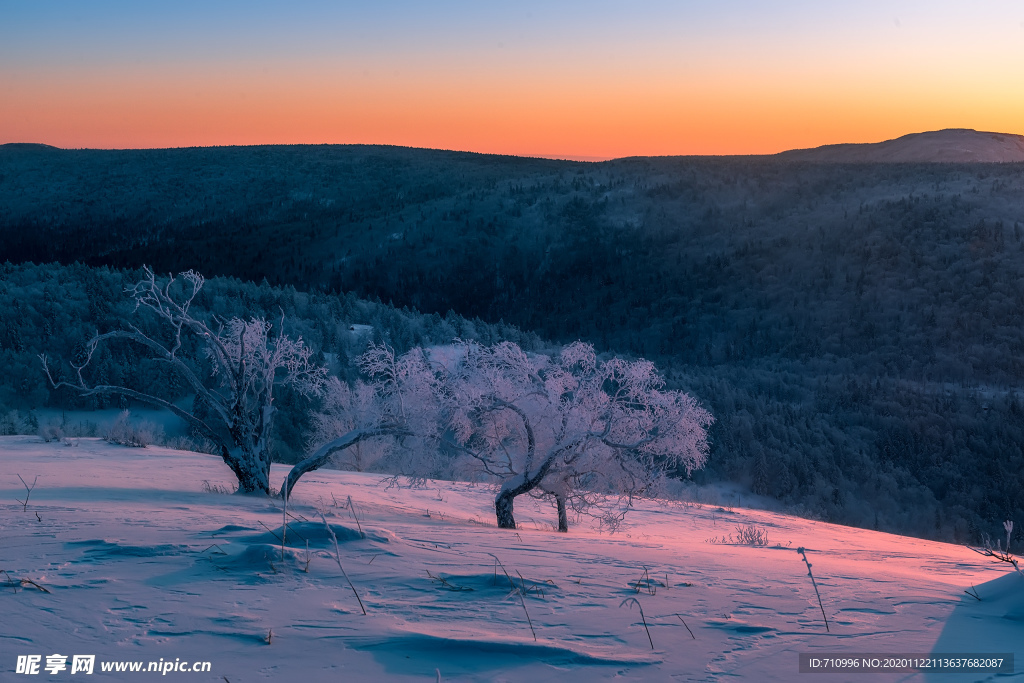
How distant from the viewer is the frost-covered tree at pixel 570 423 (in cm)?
1111

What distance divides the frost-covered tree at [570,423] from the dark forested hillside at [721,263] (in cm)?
1286

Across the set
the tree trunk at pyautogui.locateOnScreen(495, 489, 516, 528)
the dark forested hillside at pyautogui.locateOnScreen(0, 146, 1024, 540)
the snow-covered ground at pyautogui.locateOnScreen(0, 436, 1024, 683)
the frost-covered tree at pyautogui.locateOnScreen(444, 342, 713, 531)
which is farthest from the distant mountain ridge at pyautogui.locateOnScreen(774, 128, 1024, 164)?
the snow-covered ground at pyautogui.locateOnScreen(0, 436, 1024, 683)

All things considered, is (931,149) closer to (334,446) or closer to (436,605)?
(334,446)

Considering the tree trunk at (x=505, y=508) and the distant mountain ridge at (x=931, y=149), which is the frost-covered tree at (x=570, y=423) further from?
the distant mountain ridge at (x=931, y=149)

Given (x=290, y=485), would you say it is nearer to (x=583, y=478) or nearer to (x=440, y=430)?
(x=440, y=430)

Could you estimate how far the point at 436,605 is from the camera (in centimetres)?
404

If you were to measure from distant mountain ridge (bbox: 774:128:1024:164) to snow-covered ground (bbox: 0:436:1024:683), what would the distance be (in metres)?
136

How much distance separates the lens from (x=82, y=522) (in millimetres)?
5969

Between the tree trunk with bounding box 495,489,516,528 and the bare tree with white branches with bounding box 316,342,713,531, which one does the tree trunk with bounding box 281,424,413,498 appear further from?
the tree trunk with bounding box 495,489,516,528

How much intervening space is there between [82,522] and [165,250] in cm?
8160

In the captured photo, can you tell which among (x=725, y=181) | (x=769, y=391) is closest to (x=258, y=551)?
(x=769, y=391)

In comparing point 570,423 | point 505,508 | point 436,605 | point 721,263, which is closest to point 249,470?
point 505,508

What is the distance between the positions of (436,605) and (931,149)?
179396 mm

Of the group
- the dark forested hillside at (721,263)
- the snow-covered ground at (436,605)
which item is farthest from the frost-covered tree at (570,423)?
the dark forested hillside at (721,263)
